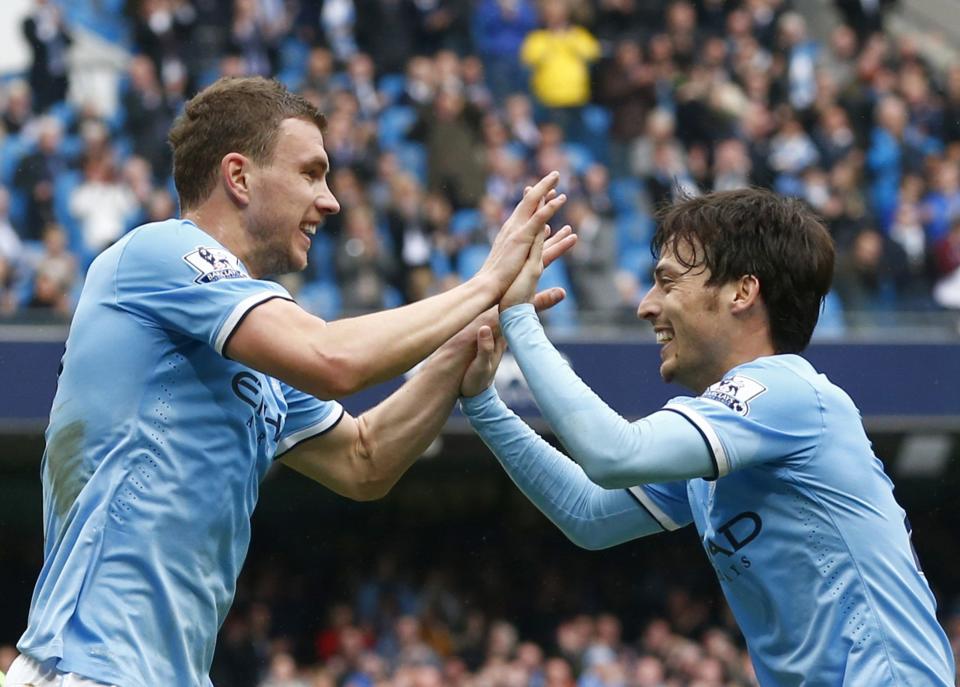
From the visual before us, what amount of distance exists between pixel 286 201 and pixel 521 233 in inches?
24.9

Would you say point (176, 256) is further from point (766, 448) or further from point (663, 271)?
point (766, 448)

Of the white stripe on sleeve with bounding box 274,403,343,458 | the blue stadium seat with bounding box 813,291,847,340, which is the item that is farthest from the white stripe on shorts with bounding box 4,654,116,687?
the blue stadium seat with bounding box 813,291,847,340

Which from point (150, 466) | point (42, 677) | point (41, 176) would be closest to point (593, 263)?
point (41, 176)

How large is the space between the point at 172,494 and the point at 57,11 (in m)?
11.1

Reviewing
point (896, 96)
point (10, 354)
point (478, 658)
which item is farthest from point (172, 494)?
point (896, 96)

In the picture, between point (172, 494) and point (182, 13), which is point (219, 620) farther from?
point (182, 13)

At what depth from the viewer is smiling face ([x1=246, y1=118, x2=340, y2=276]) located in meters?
4.09

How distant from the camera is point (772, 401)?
3.71 meters

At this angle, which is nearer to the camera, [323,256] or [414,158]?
[323,256]

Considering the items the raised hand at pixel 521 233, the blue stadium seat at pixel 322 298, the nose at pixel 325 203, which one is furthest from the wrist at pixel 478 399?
the blue stadium seat at pixel 322 298

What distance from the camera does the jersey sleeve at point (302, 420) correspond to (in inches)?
175

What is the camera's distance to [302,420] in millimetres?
4469

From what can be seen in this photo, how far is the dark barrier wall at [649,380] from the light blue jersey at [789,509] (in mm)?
6546

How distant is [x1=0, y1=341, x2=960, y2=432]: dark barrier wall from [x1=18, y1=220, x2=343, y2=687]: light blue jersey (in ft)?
22.3
